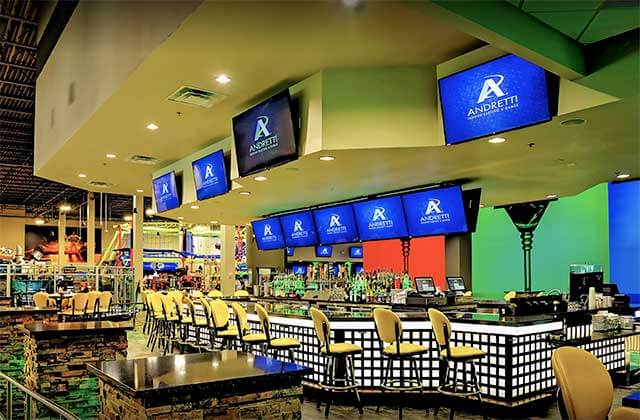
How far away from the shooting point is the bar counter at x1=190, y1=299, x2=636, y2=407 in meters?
5.82

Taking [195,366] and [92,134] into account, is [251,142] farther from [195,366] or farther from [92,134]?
[195,366]

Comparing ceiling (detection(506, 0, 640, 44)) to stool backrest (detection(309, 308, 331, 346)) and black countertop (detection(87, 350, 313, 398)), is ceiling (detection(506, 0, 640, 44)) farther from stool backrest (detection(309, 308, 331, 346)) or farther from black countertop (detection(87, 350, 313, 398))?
stool backrest (detection(309, 308, 331, 346))

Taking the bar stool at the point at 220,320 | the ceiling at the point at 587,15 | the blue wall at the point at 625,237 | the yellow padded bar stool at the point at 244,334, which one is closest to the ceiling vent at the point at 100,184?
the bar stool at the point at 220,320

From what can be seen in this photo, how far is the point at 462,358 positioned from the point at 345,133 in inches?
89.3

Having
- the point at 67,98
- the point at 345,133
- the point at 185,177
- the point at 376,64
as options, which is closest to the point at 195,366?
the point at 345,133

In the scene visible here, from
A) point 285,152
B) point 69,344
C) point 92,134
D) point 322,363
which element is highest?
point 92,134

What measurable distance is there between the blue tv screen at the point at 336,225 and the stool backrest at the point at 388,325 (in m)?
2.79

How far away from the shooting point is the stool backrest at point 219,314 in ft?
25.0

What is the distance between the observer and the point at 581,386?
323 cm

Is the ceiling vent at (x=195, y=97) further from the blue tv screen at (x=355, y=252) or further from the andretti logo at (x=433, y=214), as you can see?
the blue tv screen at (x=355, y=252)

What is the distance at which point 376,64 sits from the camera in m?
4.96

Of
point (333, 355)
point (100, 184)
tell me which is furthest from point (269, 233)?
point (333, 355)

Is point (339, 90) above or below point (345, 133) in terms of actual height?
above

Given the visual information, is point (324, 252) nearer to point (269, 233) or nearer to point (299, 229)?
point (269, 233)
